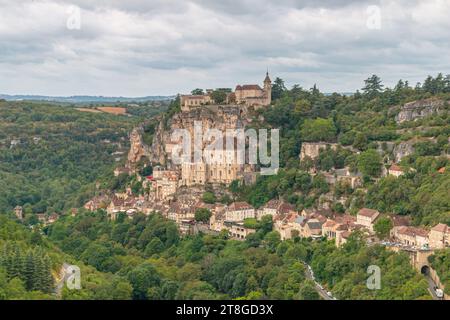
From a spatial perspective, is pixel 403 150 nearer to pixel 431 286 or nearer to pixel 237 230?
pixel 237 230

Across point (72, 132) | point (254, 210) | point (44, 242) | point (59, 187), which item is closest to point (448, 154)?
point (254, 210)

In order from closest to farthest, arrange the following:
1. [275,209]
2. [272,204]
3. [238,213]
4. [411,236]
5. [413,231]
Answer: [411,236] < [413,231] < [275,209] < [272,204] < [238,213]

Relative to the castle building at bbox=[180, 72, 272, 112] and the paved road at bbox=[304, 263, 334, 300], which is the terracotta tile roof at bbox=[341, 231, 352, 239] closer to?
the paved road at bbox=[304, 263, 334, 300]

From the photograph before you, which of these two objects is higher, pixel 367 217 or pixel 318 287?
pixel 367 217

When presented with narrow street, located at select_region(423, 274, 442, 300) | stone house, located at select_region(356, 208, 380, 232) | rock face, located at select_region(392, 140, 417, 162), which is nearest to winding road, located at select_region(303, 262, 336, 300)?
stone house, located at select_region(356, 208, 380, 232)

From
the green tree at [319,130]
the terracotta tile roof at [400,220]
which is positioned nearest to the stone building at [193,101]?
the green tree at [319,130]

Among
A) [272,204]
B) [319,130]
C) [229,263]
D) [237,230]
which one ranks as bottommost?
[229,263]

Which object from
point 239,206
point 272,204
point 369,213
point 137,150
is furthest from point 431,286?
point 137,150

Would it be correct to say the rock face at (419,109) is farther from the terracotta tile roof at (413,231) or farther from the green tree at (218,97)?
the terracotta tile roof at (413,231)
